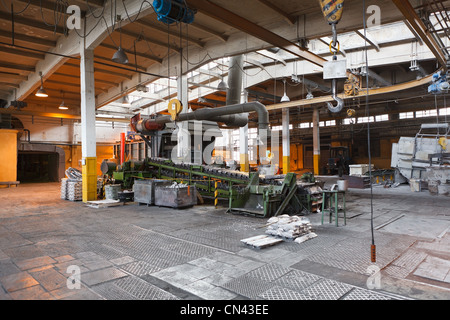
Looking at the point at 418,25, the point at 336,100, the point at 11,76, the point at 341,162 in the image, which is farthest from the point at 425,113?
the point at 11,76

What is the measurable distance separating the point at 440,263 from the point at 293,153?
28718 millimetres

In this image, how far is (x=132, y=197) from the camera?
1062 centimetres

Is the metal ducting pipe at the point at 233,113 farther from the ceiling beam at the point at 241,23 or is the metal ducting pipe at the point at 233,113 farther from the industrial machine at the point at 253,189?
the industrial machine at the point at 253,189

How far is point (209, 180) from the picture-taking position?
985 centimetres

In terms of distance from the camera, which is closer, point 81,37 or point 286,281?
point 286,281

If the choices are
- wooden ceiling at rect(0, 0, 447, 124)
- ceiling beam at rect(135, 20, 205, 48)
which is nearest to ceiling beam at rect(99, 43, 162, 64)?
wooden ceiling at rect(0, 0, 447, 124)

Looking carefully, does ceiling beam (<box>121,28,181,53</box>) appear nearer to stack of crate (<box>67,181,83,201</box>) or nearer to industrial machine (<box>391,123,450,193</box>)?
stack of crate (<box>67,181,83,201</box>)

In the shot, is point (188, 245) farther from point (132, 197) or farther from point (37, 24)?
point (37, 24)

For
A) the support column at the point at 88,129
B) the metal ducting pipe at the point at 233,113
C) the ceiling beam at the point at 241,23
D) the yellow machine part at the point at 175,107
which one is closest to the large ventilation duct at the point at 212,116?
the metal ducting pipe at the point at 233,113

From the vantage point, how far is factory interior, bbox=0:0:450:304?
3.55 meters

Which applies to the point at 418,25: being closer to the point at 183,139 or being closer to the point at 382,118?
the point at 183,139

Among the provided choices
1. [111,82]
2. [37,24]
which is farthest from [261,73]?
[37,24]

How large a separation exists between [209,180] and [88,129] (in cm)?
507
